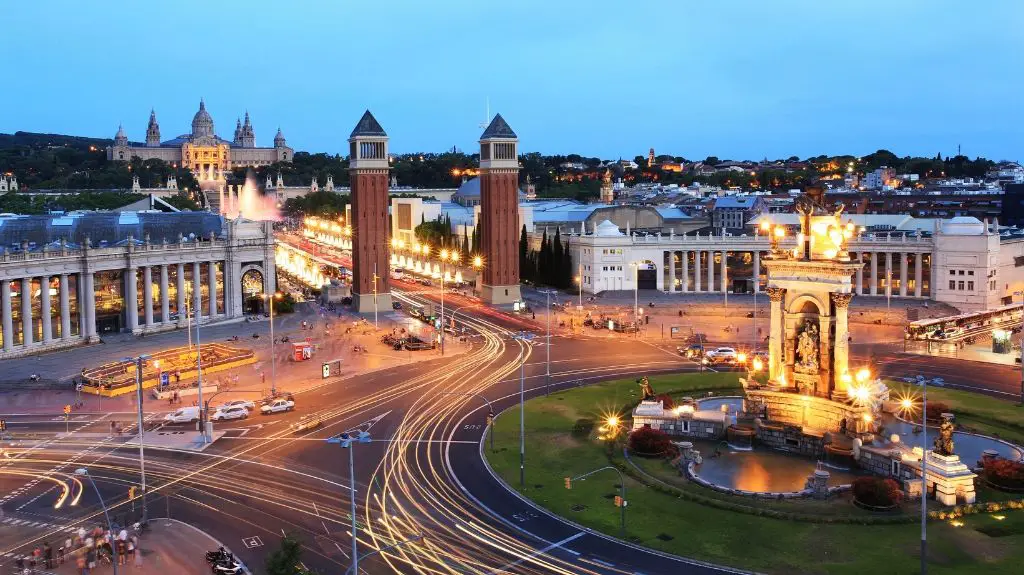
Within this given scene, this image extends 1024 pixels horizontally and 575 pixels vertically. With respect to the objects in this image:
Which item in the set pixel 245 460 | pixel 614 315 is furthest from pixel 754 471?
pixel 614 315

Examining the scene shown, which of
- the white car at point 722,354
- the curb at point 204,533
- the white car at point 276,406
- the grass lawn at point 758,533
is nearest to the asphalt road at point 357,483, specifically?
the curb at point 204,533

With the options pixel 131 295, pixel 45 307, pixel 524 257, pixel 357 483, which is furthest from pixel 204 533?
pixel 524 257

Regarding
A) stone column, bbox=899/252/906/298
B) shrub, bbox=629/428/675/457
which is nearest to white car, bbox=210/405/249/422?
shrub, bbox=629/428/675/457

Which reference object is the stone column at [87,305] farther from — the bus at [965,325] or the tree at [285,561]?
the bus at [965,325]

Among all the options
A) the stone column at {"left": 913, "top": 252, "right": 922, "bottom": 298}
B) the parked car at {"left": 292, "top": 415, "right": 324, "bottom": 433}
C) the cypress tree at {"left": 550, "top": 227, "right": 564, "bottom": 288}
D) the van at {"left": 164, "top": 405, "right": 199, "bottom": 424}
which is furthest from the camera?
the cypress tree at {"left": 550, "top": 227, "right": 564, "bottom": 288}

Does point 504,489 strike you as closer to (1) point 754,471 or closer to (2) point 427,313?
(1) point 754,471

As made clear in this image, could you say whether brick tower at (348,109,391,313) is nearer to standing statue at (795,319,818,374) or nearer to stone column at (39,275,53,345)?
stone column at (39,275,53,345)
